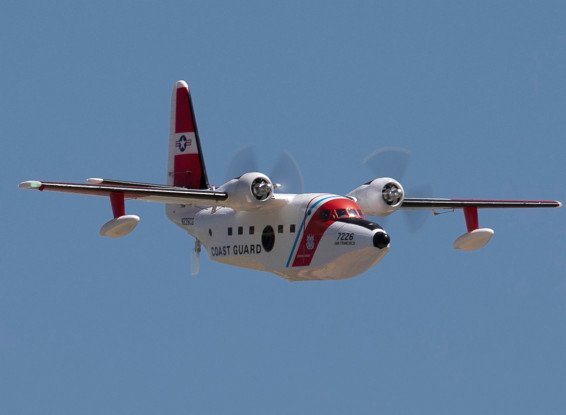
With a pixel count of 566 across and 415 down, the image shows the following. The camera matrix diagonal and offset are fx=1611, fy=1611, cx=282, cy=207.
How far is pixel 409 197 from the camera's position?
49625 millimetres

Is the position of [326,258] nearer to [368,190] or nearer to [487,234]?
[368,190]

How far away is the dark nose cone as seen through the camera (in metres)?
44.0

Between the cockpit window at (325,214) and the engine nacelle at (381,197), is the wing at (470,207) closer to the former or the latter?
the engine nacelle at (381,197)

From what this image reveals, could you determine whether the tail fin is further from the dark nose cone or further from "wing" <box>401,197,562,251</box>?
the dark nose cone

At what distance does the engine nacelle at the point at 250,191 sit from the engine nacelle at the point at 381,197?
10.9 feet

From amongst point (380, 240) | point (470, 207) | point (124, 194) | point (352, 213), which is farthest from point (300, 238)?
point (470, 207)

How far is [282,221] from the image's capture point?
1832 inches

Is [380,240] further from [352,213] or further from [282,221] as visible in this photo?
[282,221]

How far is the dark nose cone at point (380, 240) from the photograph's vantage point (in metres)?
44.0

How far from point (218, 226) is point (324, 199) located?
167 inches

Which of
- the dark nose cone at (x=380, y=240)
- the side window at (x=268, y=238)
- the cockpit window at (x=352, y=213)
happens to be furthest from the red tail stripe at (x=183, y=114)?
the dark nose cone at (x=380, y=240)

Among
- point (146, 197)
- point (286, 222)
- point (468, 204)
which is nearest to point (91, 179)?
point (146, 197)

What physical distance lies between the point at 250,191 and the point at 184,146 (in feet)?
24.5

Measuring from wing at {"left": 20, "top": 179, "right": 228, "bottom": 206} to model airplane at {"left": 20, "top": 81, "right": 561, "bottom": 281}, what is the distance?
0.03 metres
